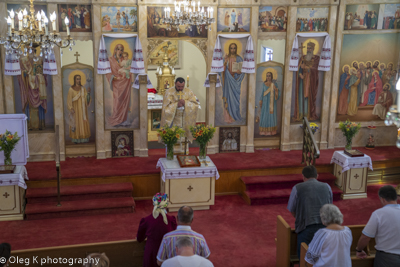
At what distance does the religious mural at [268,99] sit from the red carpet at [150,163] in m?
0.62

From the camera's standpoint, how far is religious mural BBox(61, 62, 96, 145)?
11852 mm

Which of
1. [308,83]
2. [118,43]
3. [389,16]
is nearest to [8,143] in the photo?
[118,43]

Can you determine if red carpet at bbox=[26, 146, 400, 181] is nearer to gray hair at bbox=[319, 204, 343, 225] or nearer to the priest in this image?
the priest

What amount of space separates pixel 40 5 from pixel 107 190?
457 centimetres

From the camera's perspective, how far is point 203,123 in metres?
11.9

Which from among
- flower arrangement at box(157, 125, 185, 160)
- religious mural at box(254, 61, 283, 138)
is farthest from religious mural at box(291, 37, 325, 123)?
flower arrangement at box(157, 125, 185, 160)

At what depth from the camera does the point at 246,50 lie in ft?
40.1

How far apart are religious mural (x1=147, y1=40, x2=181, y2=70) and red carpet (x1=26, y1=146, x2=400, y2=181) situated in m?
4.67

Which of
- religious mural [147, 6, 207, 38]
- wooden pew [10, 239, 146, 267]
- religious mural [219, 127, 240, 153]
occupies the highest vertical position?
religious mural [147, 6, 207, 38]

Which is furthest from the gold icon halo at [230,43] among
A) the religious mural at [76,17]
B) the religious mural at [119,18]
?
the religious mural at [76,17]

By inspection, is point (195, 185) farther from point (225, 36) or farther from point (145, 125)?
point (225, 36)

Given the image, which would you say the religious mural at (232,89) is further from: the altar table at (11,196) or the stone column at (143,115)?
the altar table at (11,196)

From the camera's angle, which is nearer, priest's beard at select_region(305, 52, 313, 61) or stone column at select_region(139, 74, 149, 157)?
stone column at select_region(139, 74, 149, 157)

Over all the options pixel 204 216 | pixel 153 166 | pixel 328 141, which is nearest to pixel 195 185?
pixel 204 216
